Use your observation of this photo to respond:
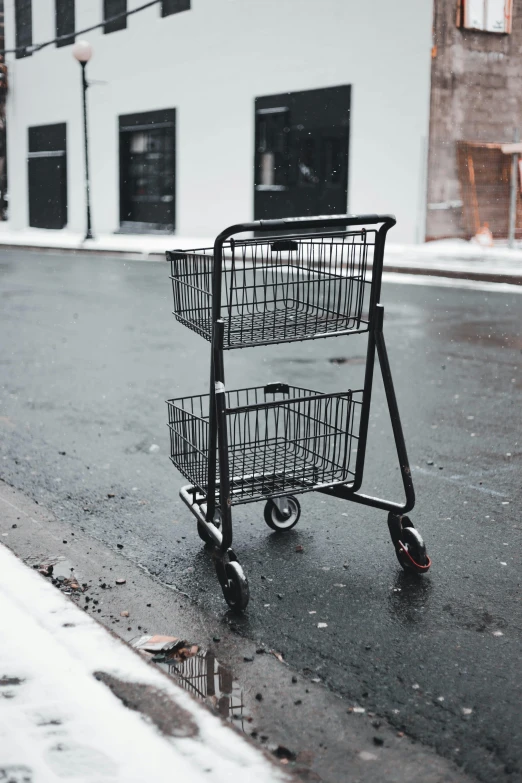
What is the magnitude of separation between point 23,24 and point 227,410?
115 feet

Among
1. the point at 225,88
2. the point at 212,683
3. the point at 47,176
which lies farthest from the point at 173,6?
the point at 212,683

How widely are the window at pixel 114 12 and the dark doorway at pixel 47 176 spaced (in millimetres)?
4070

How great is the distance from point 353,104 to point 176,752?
2104 cm

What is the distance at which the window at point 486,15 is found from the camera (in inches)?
808

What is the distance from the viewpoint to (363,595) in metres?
3.52

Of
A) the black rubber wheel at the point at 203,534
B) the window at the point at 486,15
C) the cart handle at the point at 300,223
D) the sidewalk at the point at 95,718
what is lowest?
the sidewalk at the point at 95,718

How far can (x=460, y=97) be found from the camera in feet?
68.4

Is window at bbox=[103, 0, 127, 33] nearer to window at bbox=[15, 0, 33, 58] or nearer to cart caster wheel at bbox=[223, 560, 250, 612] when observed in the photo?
window at bbox=[15, 0, 33, 58]

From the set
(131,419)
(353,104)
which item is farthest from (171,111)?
(131,419)

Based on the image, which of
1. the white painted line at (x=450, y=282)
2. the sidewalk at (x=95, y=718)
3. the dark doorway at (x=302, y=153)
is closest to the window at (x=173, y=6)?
the dark doorway at (x=302, y=153)

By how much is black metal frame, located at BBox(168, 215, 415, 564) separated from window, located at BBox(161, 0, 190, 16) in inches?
981

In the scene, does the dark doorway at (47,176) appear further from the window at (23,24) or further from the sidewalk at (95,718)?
the sidewalk at (95,718)

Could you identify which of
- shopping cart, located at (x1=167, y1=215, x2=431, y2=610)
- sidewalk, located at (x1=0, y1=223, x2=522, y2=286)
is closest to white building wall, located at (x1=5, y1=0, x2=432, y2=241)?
sidewalk, located at (x1=0, y1=223, x2=522, y2=286)

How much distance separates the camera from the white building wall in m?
21.0
